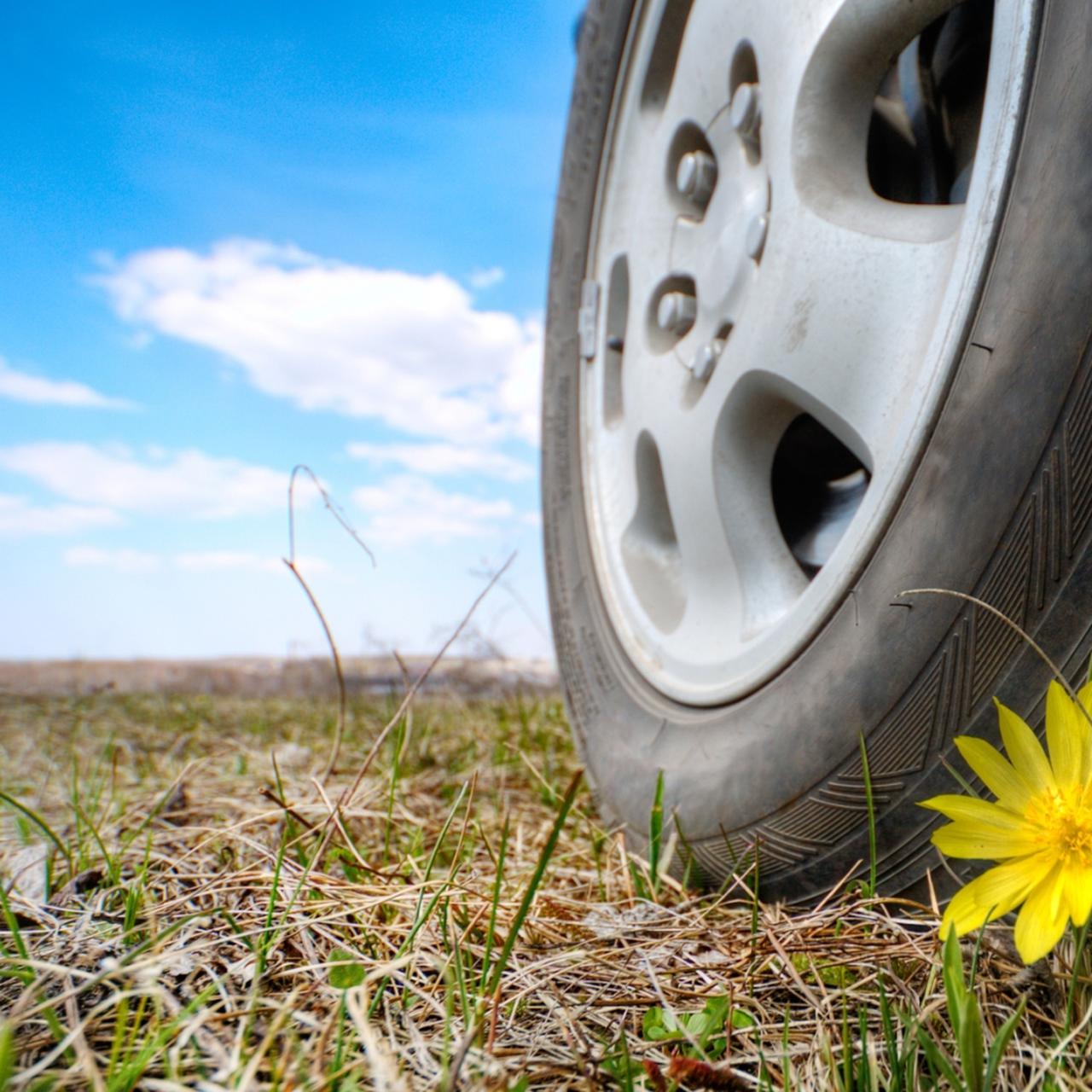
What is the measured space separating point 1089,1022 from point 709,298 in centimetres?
107

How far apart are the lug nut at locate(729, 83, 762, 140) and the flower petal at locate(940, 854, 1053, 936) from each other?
112cm

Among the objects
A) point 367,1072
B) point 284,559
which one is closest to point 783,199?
point 284,559

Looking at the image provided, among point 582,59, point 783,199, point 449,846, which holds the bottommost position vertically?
point 449,846

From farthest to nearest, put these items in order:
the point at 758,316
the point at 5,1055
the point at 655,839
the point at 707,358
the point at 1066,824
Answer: the point at 707,358
the point at 758,316
the point at 655,839
the point at 1066,824
the point at 5,1055

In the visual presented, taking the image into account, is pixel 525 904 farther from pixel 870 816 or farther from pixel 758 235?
pixel 758 235

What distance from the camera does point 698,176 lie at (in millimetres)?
1554

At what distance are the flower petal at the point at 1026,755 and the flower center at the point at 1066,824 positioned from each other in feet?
0.04

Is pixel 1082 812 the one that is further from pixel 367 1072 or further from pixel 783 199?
pixel 783 199

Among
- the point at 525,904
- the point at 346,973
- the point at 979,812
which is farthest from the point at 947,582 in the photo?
the point at 346,973

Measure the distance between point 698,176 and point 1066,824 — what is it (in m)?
1.22

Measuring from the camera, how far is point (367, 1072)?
58cm

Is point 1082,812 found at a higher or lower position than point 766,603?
lower

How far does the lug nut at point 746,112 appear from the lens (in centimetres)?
138

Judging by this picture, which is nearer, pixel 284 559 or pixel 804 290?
pixel 284 559
